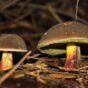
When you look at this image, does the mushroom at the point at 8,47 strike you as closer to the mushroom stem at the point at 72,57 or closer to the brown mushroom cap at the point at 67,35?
the brown mushroom cap at the point at 67,35

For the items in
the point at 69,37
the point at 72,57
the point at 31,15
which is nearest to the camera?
the point at 69,37

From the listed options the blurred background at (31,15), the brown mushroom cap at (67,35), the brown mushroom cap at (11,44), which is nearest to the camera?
the brown mushroom cap at (67,35)

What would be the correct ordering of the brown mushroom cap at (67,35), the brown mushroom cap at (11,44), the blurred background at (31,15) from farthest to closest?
the blurred background at (31,15) → the brown mushroom cap at (11,44) → the brown mushroom cap at (67,35)

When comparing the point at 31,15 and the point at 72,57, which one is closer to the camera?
the point at 72,57

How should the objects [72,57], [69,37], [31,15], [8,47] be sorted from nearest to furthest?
[69,37]
[8,47]
[72,57]
[31,15]

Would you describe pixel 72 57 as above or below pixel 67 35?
below

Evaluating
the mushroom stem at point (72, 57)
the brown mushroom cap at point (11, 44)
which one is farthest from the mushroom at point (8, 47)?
the mushroom stem at point (72, 57)

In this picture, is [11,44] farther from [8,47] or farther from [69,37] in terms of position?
[69,37]

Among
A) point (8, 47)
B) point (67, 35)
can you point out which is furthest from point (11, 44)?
point (67, 35)

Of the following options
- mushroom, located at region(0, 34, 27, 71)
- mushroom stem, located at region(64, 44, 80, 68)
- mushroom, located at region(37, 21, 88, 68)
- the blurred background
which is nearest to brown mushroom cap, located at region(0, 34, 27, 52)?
mushroom, located at region(0, 34, 27, 71)
